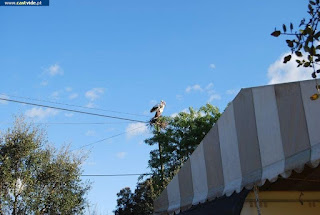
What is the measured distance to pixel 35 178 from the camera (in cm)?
1157

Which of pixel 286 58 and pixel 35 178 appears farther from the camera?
pixel 35 178

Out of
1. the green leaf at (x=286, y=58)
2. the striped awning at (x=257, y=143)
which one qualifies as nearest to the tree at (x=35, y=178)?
the striped awning at (x=257, y=143)

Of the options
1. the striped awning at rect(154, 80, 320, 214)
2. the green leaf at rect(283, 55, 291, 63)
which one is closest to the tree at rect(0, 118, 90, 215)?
the striped awning at rect(154, 80, 320, 214)

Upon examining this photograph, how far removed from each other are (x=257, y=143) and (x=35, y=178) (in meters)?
8.58

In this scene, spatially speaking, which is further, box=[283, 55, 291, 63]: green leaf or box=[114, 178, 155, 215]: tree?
box=[114, 178, 155, 215]: tree

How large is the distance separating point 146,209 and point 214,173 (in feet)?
62.6

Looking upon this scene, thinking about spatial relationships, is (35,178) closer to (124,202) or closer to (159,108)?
(159,108)

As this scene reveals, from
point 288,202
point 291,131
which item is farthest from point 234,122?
point 288,202

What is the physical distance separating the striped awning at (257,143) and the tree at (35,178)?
6.37m

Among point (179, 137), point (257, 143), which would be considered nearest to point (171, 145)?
point (179, 137)

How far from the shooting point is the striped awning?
3.90 metres

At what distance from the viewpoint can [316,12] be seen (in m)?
2.21

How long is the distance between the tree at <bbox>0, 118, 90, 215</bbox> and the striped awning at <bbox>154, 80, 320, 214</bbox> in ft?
20.9

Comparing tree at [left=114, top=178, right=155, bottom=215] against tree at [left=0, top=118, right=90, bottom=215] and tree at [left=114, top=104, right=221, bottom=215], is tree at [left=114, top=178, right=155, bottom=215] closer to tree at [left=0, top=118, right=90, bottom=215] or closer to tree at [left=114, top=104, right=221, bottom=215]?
tree at [left=114, top=104, right=221, bottom=215]
